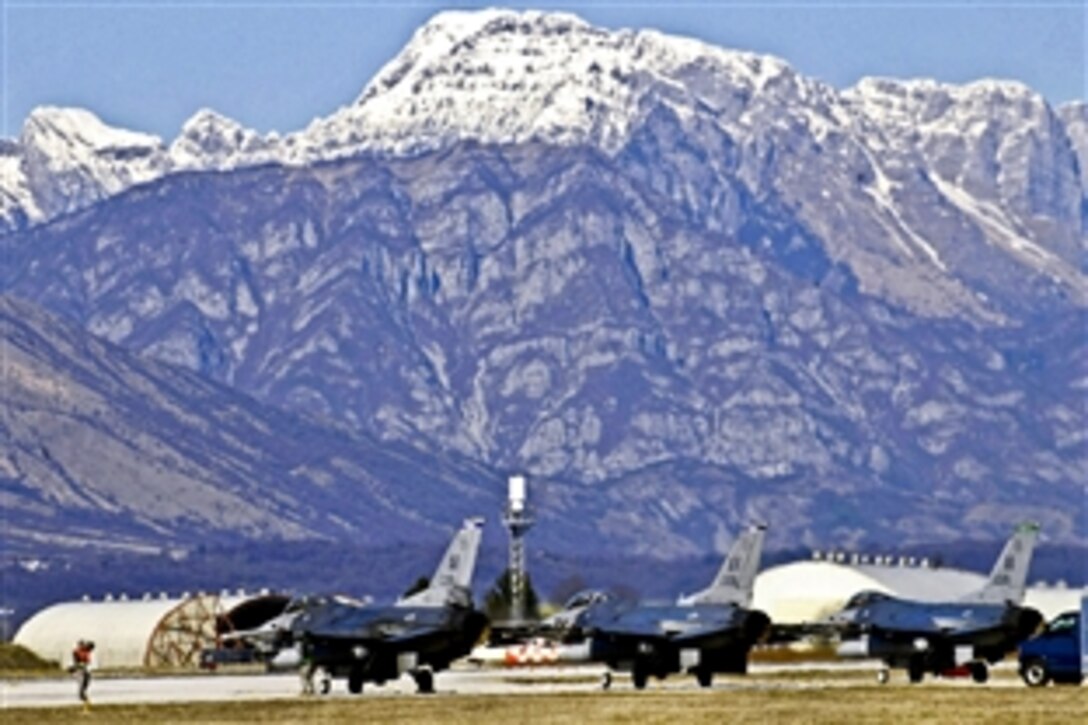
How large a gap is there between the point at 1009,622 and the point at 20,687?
163 feet

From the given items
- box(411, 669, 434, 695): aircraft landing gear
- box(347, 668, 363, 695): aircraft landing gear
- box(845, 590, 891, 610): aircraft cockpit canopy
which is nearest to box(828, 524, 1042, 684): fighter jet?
box(845, 590, 891, 610): aircraft cockpit canopy

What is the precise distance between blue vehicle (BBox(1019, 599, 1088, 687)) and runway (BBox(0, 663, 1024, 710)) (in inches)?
65.1

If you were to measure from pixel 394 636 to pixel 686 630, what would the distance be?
35.4ft

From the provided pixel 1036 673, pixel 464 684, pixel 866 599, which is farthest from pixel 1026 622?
pixel 464 684

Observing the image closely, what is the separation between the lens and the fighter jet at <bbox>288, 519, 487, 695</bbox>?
12700cm

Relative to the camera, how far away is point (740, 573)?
131750mm

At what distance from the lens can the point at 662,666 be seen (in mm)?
127250

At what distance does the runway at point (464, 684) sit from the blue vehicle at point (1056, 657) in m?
1.65

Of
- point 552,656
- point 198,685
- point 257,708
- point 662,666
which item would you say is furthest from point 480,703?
point 552,656

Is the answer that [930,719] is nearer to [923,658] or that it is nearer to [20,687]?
[923,658]

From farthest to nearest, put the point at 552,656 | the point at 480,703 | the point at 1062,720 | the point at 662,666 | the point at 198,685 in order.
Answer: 1. the point at 552,656
2. the point at 198,685
3. the point at 662,666
4. the point at 480,703
5. the point at 1062,720

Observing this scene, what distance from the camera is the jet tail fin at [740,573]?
13138cm

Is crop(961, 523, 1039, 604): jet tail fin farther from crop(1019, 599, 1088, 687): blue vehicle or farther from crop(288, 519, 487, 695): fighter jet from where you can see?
crop(288, 519, 487, 695): fighter jet

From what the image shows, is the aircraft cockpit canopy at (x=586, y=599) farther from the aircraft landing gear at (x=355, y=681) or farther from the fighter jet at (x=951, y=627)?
the aircraft landing gear at (x=355, y=681)
